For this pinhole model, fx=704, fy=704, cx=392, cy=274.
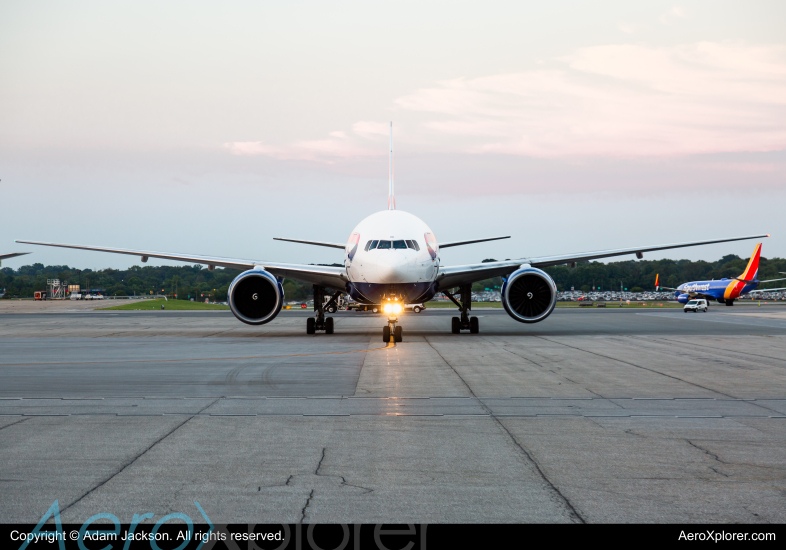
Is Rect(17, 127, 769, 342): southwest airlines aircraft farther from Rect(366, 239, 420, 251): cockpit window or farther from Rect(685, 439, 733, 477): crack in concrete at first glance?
Rect(685, 439, 733, 477): crack in concrete

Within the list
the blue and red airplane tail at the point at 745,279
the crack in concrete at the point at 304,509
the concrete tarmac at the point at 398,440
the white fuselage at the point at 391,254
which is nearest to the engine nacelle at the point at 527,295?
the white fuselage at the point at 391,254

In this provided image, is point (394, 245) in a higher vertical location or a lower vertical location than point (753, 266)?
lower

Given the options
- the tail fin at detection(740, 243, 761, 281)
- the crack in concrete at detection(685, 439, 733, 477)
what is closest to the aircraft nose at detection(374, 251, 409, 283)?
the crack in concrete at detection(685, 439, 733, 477)

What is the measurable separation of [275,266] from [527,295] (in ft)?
31.7

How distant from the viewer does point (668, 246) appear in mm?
29094

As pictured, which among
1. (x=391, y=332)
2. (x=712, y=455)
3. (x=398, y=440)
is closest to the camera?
(x=712, y=455)

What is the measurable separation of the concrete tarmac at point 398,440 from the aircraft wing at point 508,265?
10139 mm

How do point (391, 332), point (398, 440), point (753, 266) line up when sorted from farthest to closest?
point (753, 266) → point (391, 332) → point (398, 440)

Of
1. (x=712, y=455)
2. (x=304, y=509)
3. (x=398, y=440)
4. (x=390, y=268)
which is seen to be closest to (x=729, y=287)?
(x=390, y=268)

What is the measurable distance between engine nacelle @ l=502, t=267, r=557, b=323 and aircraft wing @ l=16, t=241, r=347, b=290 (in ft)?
20.4

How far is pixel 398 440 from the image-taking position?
781 cm

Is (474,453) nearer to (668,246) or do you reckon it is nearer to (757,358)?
(757,358)

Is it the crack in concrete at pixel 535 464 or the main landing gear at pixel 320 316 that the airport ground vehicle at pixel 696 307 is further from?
the crack in concrete at pixel 535 464

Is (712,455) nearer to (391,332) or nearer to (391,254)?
(391,254)
